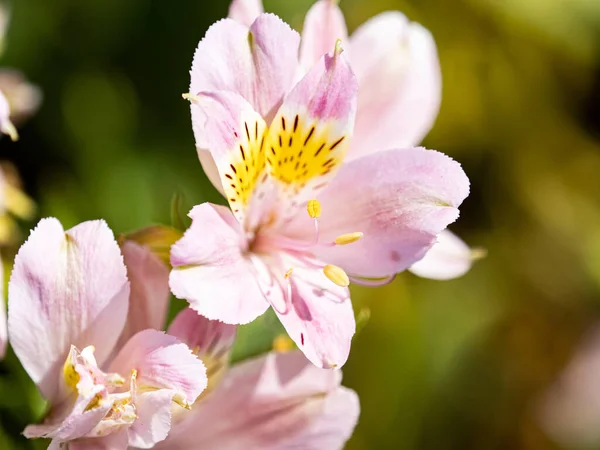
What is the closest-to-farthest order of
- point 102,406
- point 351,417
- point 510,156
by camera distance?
point 102,406
point 351,417
point 510,156

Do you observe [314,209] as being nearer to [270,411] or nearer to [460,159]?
[270,411]

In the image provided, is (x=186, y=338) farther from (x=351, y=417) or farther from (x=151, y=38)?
(x=151, y=38)

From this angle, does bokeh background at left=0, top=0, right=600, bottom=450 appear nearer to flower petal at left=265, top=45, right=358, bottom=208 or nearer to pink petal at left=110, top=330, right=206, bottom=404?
flower petal at left=265, top=45, right=358, bottom=208

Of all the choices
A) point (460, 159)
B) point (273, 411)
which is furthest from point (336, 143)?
point (460, 159)

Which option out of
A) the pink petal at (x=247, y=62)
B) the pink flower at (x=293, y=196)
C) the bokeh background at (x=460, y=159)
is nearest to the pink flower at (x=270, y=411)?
the pink flower at (x=293, y=196)

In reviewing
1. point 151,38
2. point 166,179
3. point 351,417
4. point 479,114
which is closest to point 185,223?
point 351,417

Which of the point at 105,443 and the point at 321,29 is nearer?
the point at 105,443

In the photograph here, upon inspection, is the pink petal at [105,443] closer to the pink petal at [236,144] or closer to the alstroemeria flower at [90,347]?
the alstroemeria flower at [90,347]
